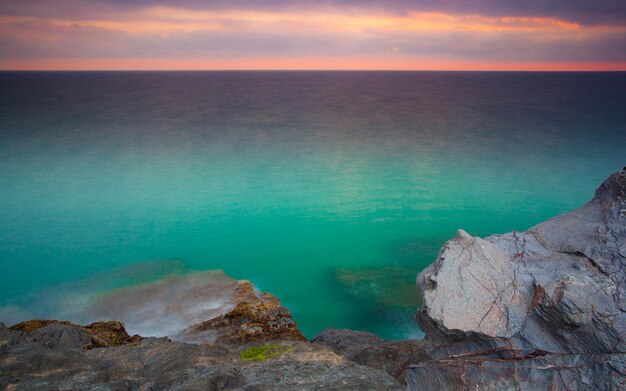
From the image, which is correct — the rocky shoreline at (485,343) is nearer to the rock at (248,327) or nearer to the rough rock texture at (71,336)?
the rough rock texture at (71,336)

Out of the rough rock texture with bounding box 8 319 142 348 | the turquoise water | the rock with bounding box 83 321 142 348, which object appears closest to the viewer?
the rough rock texture with bounding box 8 319 142 348

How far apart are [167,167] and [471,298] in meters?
42.5

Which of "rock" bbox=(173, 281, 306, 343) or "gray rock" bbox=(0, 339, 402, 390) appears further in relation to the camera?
"rock" bbox=(173, 281, 306, 343)

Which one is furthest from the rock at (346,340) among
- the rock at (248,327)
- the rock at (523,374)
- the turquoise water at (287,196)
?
the rock at (523,374)

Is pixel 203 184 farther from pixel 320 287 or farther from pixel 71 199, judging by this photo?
pixel 320 287

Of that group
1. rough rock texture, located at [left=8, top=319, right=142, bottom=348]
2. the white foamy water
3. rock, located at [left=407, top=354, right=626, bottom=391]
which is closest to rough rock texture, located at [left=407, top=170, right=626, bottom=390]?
rock, located at [left=407, top=354, right=626, bottom=391]

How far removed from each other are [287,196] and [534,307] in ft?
100

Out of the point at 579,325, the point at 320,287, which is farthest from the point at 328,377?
the point at 320,287

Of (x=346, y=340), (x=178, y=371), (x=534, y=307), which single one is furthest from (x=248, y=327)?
(x=534, y=307)

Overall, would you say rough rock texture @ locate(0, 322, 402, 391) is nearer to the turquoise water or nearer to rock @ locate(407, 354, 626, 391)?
rock @ locate(407, 354, 626, 391)

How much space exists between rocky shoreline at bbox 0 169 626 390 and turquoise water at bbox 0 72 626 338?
10153 millimetres

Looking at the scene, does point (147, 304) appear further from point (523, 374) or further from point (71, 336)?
point (523, 374)

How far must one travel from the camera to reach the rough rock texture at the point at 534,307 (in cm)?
843

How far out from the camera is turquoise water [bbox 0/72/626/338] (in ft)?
82.4
